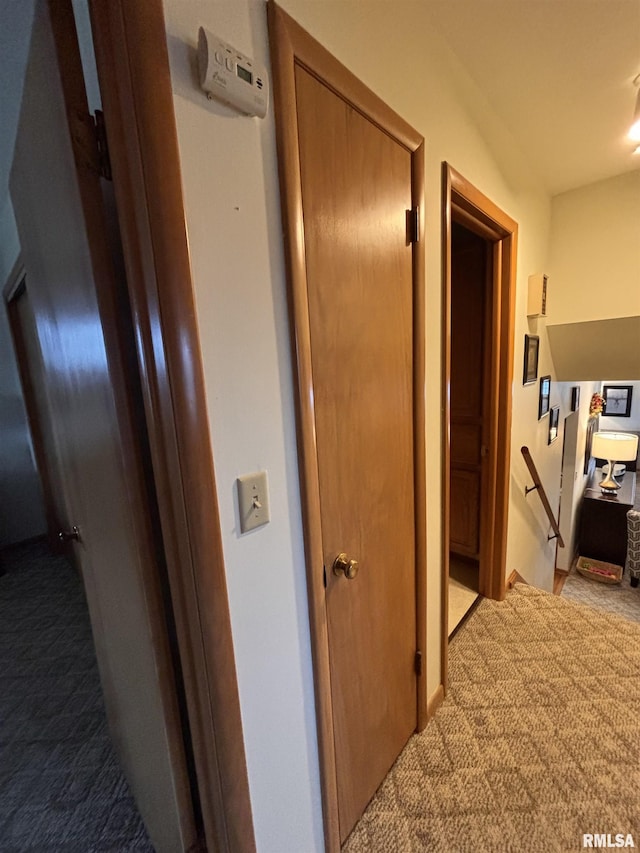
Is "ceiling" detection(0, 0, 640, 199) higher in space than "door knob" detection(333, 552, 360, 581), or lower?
higher

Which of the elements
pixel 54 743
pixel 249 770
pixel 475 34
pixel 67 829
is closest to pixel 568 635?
pixel 249 770

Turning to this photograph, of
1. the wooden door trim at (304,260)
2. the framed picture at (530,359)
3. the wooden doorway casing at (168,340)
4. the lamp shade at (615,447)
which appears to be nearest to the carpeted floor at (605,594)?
the lamp shade at (615,447)

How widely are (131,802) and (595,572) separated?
5014mm

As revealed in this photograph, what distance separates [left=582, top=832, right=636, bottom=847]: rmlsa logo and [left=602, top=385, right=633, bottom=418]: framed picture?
706 centimetres

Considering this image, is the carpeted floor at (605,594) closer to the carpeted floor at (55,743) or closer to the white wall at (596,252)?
the white wall at (596,252)

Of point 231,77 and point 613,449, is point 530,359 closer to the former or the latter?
point 231,77

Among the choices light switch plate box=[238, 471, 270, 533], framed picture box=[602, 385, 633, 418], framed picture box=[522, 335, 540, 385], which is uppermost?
framed picture box=[522, 335, 540, 385]

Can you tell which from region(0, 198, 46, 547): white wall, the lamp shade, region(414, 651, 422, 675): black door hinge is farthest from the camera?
the lamp shade

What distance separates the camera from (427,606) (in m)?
1.42

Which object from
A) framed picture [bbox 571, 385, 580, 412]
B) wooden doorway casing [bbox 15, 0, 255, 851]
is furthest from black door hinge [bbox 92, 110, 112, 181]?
framed picture [bbox 571, 385, 580, 412]

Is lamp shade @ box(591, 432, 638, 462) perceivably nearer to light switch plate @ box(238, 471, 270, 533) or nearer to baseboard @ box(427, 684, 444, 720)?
baseboard @ box(427, 684, 444, 720)

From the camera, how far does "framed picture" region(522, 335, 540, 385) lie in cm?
220

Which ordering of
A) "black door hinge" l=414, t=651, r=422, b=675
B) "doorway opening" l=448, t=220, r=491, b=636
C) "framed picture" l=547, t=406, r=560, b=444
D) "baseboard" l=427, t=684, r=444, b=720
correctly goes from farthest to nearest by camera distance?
"framed picture" l=547, t=406, r=560, b=444
"doorway opening" l=448, t=220, r=491, b=636
"baseboard" l=427, t=684, r=444, b=720
"black door hinge" l=414, t=651, r=422, b=675

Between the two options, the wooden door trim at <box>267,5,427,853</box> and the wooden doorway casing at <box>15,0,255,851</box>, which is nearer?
the wooden doorway casing at <box>15,0,255,851</box>
